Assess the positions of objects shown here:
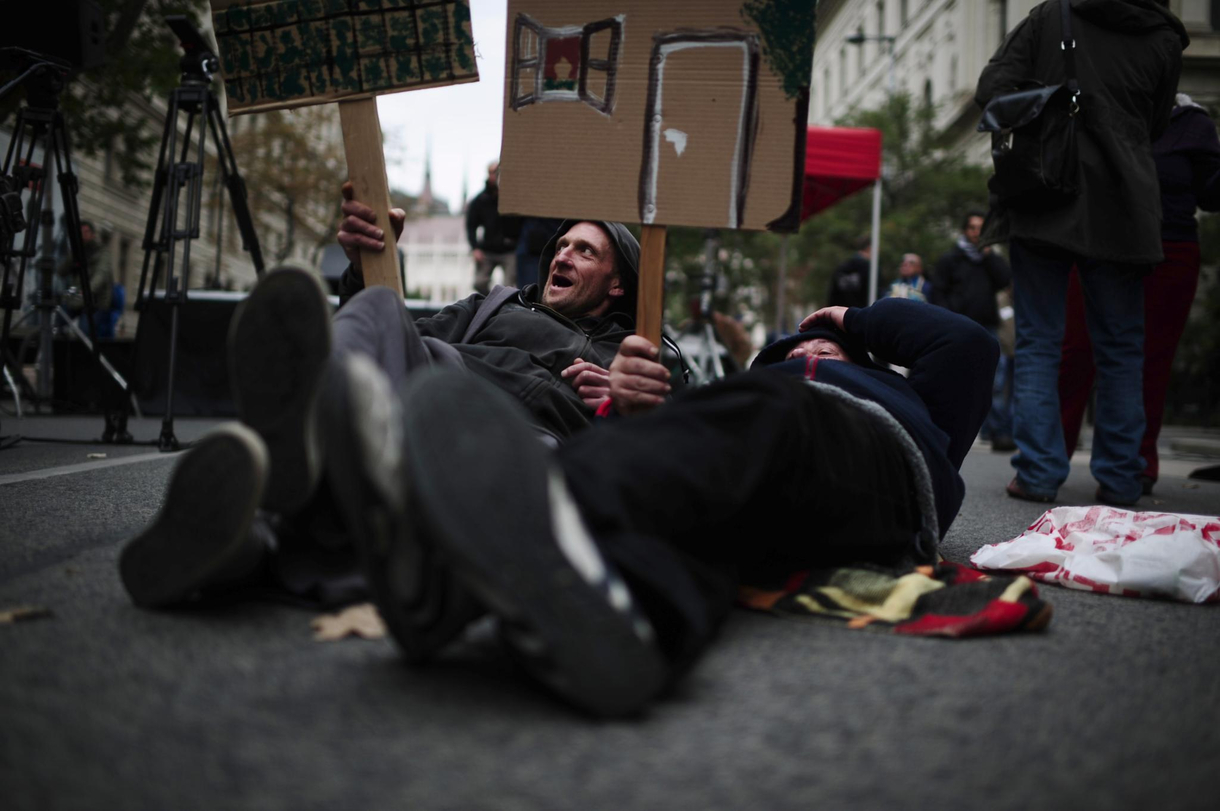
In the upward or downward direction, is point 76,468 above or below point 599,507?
below

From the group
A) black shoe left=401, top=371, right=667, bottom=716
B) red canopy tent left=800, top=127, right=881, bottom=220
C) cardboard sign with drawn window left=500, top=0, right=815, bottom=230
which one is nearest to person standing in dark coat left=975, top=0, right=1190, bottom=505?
cardboard sign with drawn window left=500, top=0, right=815, bottom=230

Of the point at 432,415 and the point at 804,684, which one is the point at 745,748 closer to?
the point at 804,684

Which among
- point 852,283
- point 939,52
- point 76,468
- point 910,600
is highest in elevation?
point 939,52

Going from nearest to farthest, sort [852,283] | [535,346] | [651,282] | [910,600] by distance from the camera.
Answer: [910,600], [651,282], [535,346], [852,283]

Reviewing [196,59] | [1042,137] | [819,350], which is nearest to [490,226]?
[196,59]

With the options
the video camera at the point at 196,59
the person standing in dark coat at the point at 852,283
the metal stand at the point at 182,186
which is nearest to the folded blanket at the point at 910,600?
the metal stand at the point at 182,186

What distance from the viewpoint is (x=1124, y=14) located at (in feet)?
14.2

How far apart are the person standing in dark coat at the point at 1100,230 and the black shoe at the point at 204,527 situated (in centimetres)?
361

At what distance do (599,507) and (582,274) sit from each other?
65.1 inches

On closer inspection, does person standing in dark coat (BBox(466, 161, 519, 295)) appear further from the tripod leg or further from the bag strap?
the bag strap

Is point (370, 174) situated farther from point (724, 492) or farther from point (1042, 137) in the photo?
point (1042, 137)

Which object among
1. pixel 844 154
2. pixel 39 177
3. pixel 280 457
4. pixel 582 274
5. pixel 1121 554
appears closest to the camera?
pixel 280 457

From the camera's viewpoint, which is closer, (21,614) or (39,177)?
(21,614)

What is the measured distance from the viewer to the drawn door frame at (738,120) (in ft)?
7.84
